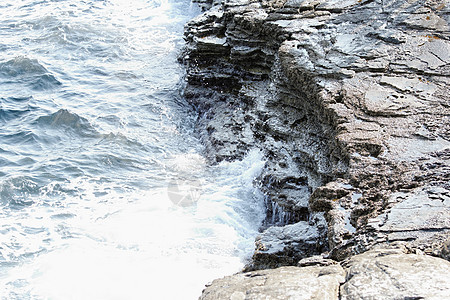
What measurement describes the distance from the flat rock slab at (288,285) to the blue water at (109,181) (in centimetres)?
307

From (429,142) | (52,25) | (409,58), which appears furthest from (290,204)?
(52,25)

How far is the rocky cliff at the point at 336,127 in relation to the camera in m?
5.10

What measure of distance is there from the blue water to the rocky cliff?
91cm

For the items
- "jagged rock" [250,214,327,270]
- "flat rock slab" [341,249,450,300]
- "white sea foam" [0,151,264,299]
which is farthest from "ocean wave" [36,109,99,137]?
"flat rock slab" [341,249,450,300]

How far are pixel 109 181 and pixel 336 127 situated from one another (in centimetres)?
547

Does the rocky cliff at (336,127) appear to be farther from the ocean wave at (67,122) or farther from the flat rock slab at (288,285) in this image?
the ocean wave at (67,122)

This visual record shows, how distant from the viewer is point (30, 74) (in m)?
15.9

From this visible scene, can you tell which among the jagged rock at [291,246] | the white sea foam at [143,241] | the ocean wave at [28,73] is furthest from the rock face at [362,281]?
the ocean wave at [28,73]

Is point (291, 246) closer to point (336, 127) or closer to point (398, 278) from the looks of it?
point (336, 127)

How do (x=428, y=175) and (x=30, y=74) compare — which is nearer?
(x=428, y=175)

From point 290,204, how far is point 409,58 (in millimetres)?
3653

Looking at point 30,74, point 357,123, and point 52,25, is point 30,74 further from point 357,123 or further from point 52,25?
point 357,123

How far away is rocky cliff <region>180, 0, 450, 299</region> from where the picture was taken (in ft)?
16.7

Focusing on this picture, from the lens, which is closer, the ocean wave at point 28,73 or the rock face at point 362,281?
the rock face at point 362,281
